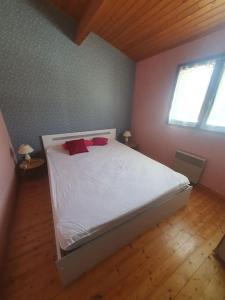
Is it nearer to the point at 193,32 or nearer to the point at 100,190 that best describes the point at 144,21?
the point at 193,32

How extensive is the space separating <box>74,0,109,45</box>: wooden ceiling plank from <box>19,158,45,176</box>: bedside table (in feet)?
7.57

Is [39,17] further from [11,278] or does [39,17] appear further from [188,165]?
[188,165]

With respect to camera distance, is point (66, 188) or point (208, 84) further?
point (208, 84)

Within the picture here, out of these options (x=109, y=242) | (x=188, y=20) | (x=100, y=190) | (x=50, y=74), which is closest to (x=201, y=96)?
(x=188, y=20)

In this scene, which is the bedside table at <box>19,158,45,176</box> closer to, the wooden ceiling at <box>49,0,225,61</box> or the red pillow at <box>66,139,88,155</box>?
the red pillow at <box>66,139,88,155</box>

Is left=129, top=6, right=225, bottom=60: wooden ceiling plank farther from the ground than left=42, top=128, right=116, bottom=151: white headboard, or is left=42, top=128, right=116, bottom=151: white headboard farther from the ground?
left=129, top=6, right=225, bottom=60: wooden ceiling plank

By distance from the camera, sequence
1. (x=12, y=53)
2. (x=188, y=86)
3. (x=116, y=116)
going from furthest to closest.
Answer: (x=116, y=116) → (x=188, y=86) → (x=12, y=53)

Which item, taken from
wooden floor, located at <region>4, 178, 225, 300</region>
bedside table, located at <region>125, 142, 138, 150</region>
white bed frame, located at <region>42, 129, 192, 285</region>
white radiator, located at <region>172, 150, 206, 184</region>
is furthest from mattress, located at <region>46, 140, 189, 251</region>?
bedside table, located at <region>125, 142, 138, 150</region>

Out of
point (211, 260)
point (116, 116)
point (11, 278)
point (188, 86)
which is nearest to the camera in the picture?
point (11, 278)

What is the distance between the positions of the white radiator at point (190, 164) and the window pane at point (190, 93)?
1.96ft

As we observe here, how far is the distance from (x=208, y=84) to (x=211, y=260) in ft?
7.65

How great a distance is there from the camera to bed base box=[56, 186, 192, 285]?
1058 mm

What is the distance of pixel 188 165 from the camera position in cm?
250

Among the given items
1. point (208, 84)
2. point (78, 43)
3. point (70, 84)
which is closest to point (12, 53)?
point (70, 84)
